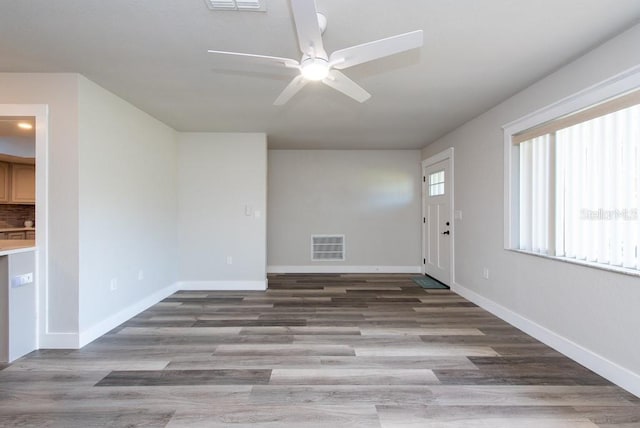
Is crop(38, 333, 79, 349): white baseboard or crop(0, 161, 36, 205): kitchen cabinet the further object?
crop(0, 161, 36, 205): kitchen cabinet

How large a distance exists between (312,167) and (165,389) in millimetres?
4291

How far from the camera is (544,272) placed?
273 cm

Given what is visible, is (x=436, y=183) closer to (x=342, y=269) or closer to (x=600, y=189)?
(x=342, y=269)

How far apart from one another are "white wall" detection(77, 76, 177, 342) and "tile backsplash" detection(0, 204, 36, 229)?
12.0ft

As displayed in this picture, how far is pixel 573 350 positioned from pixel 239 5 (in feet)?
11.2

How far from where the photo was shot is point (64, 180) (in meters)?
2.61

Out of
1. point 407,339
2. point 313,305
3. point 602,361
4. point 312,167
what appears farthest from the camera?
point 312,167

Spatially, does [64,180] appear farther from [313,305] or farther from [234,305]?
[313,305]

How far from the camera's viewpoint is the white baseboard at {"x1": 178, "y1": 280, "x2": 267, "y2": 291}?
4.50 metres

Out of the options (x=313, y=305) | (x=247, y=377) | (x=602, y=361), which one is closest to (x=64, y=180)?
(x=247, y=377)

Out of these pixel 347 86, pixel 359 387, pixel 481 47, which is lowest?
pixel 359 387

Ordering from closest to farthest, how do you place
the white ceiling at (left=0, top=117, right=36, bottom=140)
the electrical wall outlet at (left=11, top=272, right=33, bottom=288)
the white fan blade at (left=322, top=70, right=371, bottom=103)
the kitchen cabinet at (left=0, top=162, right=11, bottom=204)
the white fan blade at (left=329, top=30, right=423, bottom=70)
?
the white fan blade at (left=329, top=30, right=423, bottom=70)
the white fan blade at (left=322, top=70, right=371, bottom=103)
the electrical wall outlet at (left=11, top=272, right=33, bottom=288)
the white ceiling at (left=0, top=117, right=36, bottom=140)
the kitchen cabinet at (left=0, top=162, right=11, bottom=204)

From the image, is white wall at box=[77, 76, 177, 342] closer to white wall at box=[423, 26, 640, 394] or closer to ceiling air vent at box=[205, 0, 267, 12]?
ceiling air vent at box=[205, 0, 267, 12]

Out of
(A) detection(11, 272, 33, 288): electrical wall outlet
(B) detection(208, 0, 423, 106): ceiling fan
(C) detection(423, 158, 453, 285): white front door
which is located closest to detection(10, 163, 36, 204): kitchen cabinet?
(A) detection(11, 272, 33, 288): electrical wall outlet
